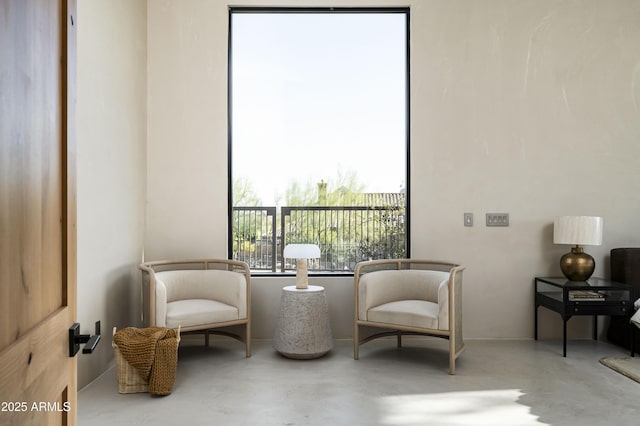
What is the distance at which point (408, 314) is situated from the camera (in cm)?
382

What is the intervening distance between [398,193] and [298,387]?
2174 mm

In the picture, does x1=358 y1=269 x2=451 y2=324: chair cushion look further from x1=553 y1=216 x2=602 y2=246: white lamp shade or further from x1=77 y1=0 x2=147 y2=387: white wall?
x1=77 y1=0 x2=147 y2=387: white wall

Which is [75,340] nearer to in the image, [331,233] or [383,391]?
[383,391]

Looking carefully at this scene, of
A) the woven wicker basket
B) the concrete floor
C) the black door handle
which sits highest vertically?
the black door handle

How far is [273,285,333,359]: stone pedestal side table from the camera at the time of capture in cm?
394

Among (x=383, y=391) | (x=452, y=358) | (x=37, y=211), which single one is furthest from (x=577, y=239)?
(x=37, y=211)

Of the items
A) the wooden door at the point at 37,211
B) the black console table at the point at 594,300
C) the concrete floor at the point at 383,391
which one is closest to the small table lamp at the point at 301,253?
the concrete floor at the point at 383,391

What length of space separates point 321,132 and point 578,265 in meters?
2.58

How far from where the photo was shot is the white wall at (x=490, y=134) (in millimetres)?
4664

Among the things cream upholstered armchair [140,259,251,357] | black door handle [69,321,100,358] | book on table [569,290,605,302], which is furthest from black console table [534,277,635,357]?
black door handle [69,321,100,358]

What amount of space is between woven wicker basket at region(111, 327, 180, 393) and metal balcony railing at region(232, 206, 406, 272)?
173 centimetres

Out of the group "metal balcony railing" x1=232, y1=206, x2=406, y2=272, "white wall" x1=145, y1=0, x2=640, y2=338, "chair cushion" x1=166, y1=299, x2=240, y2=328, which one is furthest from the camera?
"metal balcony railing" x1=232, y1=206, x2=406, y2=272

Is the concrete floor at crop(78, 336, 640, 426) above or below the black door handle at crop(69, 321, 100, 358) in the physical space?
below

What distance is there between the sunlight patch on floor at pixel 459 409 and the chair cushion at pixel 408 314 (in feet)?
2.11
